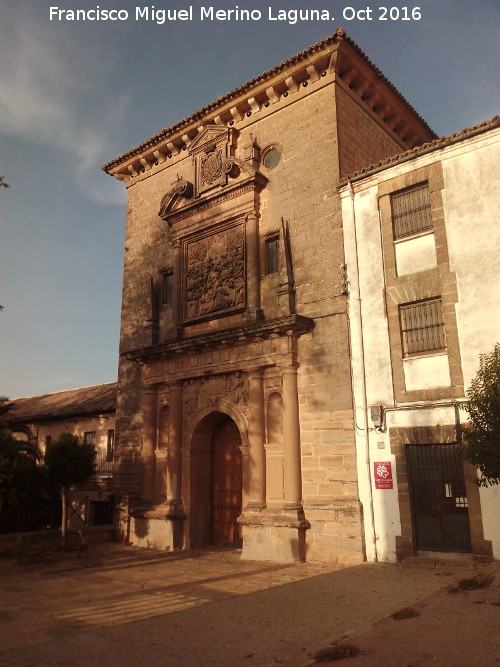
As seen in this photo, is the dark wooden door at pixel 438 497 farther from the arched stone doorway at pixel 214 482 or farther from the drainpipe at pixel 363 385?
the arched stone doorway at pixel 214 482

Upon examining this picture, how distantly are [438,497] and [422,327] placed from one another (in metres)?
3.42

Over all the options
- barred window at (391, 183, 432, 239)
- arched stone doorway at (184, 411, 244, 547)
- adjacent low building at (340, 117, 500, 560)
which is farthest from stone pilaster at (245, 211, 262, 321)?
barred window at (391, 183, 432, 239)

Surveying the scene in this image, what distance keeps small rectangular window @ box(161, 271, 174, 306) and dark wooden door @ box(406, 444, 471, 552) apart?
347 inches

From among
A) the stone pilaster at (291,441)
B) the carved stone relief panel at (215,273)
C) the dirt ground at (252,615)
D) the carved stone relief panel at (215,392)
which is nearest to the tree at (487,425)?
the dirt ground at (252,615)

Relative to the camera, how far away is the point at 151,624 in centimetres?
705

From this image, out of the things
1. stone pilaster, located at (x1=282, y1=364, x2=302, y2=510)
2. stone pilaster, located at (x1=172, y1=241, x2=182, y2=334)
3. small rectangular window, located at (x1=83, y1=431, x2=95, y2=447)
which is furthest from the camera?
small rectangular window, located at (x1=83, y1=431, x2=95, y2=447)

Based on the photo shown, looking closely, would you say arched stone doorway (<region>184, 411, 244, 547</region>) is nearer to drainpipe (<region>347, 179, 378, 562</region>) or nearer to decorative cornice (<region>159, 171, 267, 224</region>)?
drainpipe (<region>347, 179, 378, 562</region>)

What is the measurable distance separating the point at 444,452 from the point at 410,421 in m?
0.87

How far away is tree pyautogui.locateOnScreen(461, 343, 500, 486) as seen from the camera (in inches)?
341

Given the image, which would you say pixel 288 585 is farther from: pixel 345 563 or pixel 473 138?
pixel 473 138

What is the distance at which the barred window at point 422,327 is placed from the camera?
11.6 meters

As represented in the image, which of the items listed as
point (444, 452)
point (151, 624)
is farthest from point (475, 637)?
point (444, 452)

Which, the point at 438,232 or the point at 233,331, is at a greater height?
the point at 438,232

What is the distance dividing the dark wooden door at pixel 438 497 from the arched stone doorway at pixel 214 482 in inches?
192
